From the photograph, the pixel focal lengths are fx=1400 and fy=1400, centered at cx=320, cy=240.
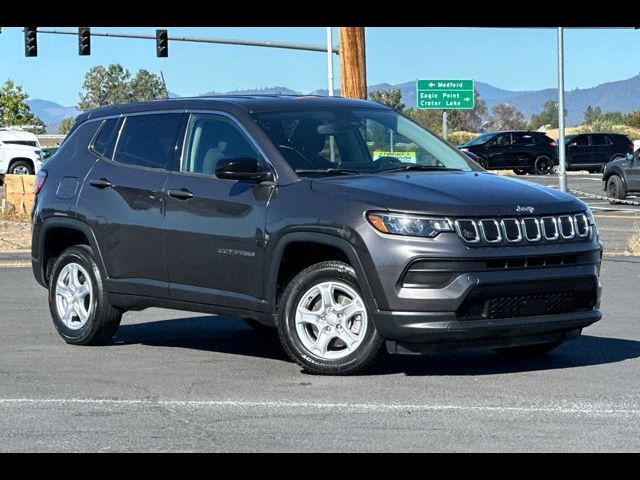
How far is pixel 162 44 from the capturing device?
41.5m

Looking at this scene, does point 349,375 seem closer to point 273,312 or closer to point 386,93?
point 273,312

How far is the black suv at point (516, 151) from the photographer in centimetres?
5228

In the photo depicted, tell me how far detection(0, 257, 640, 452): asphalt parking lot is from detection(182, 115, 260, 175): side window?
53.9 inches

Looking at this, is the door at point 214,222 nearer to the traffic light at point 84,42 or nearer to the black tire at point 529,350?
the black tire at point 529,350

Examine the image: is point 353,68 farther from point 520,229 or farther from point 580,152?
point 580,152

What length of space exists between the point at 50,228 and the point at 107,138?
33.6 inches

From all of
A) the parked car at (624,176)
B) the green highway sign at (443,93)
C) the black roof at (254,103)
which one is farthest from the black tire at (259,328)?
the green highway sign at (443,93)

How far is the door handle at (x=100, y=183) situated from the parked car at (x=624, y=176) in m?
26.2

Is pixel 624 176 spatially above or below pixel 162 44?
below

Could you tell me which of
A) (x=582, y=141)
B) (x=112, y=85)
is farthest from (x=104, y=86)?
(x=582, y=141)

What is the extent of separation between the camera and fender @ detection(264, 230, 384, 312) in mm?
8492

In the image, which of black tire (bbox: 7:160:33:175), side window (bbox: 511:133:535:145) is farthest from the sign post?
black tire (bbox: 7:160:33:175)

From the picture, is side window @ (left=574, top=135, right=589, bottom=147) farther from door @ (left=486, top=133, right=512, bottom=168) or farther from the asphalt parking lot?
the asphalt parking lot
